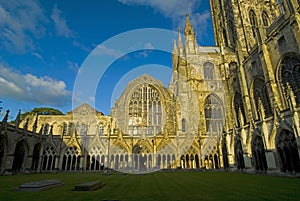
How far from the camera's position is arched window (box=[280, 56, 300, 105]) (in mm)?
16734

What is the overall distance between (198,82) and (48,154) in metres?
26.7

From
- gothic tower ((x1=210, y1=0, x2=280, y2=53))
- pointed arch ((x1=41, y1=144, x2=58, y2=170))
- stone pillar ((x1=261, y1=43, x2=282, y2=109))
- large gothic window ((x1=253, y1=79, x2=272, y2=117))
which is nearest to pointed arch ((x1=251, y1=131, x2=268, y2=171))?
large gothic window ((x1=253, y1=79, x2=272, y2=117))

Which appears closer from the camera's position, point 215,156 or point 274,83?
point 274,83

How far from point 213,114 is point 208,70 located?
915cm

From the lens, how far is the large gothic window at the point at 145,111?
104ft

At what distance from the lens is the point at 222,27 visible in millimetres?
41750

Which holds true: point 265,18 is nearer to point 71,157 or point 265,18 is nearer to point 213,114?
point 213,114

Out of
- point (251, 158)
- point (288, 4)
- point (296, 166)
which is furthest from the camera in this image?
point (251, 158)

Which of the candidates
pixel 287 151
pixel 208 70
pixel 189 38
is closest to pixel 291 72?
pixel 287 151

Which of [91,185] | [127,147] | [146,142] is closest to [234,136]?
[146,142]

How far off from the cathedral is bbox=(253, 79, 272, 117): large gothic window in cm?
12

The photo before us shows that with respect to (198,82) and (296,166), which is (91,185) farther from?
(198,82)

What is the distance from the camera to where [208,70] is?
33656mm

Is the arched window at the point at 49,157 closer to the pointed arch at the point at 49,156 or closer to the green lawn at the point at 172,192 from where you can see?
the pointed arch at the point at 49,156
